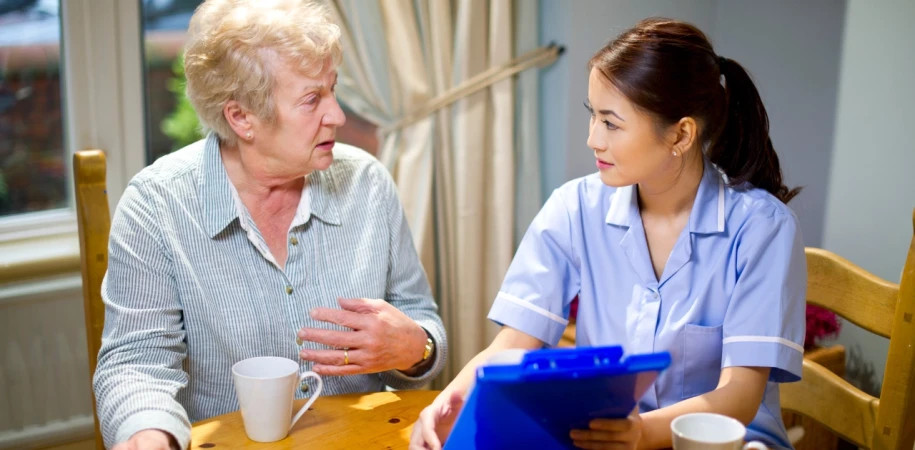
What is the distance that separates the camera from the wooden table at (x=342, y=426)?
1358mm

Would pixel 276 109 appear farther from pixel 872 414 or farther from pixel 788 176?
pixel 788 176

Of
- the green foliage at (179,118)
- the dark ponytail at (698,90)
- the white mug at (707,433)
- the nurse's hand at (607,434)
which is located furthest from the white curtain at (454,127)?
the white mug at (707,433)

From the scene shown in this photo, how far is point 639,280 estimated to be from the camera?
61.4 inches

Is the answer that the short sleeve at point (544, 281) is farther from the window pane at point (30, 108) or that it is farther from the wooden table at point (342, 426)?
the window pane at point (30, 108)

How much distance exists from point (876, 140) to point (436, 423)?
150cm

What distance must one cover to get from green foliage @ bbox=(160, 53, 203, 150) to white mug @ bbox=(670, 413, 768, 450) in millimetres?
1919

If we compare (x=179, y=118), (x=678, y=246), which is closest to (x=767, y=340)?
(x=678, y=246)

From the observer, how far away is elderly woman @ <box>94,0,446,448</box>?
1.57 metres

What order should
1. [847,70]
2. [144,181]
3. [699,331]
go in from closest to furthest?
[699,331]
[144,181]
[847,70]

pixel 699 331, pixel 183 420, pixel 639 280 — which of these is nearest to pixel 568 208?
pixel 639 280

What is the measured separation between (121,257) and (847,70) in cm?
176

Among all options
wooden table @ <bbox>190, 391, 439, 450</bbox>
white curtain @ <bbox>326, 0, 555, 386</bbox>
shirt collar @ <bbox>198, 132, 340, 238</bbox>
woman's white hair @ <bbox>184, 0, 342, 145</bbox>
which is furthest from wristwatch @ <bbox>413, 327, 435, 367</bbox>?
white curtain @ <bbox>326, 0, 555, 386</bbox>

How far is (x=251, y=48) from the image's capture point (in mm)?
1650

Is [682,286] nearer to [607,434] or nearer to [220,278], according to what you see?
[607,434]
